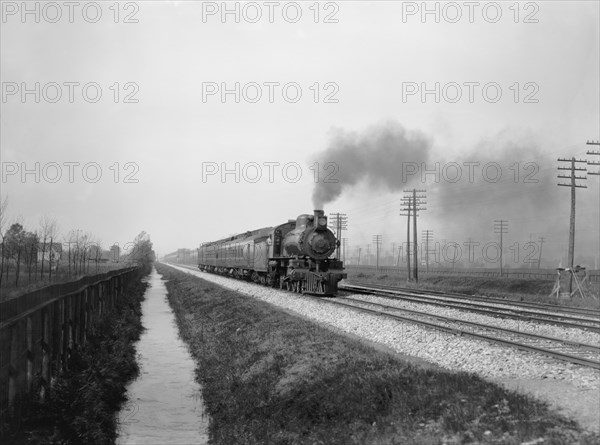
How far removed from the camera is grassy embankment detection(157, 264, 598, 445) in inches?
272

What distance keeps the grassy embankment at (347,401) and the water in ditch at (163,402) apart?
39 centimetres

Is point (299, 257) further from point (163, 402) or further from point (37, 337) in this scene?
point (37, 337)

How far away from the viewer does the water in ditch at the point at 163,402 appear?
408 inches

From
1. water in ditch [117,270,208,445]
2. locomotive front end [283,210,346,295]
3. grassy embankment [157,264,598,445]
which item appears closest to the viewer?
grassy embankment [157,264,598,445]

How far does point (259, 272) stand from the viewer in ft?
122

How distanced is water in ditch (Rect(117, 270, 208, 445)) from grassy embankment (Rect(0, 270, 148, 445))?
0.33 meters

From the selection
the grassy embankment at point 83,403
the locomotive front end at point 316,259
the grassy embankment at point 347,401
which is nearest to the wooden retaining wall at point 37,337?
the grassy embankment at point 83,403

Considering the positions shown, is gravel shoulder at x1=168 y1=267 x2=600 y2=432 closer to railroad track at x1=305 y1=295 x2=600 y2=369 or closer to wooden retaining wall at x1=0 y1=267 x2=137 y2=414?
railroad track at x1=305 y1=295 x2=600 y2=369

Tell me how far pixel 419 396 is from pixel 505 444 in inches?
74.2

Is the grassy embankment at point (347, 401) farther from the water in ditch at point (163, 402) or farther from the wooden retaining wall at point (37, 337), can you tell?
the wooden retaining wall at point (37, 337)

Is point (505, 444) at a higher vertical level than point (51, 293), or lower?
lower

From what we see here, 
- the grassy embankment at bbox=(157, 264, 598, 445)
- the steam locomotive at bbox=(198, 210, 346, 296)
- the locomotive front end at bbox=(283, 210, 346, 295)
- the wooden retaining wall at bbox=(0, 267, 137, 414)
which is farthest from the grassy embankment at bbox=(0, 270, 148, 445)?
the steam locomotive at bbox=(198, 210, 346, 296)

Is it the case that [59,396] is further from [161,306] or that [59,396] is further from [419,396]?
[161,306]

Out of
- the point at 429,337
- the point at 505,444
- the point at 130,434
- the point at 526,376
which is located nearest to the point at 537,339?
the point at 429,337
